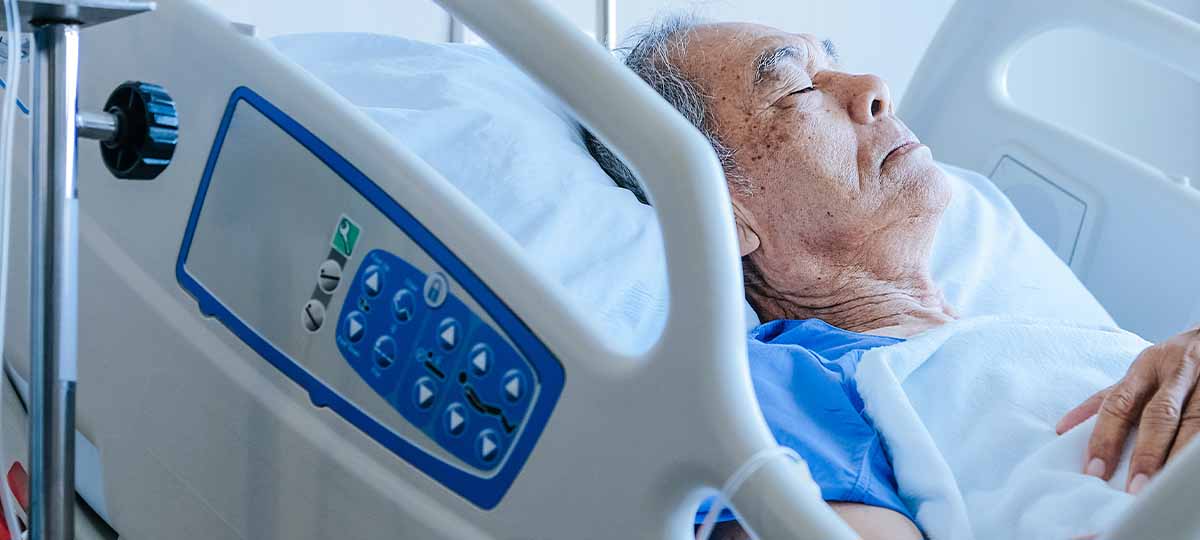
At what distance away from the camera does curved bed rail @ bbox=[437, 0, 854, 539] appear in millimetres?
725

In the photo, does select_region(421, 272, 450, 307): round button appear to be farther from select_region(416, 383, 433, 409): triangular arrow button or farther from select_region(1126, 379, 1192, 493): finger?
select_region(1126, 379, 1192, 493): finger

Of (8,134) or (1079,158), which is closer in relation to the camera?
Answer: (8,134)

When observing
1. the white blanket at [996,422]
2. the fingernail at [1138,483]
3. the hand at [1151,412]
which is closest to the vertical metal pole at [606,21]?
the white blanket at [996,422]

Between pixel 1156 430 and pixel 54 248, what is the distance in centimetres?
93

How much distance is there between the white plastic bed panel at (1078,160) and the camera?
1970mm

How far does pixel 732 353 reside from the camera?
2.44 ft

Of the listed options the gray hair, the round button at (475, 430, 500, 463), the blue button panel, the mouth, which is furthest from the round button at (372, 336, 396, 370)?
the mouth

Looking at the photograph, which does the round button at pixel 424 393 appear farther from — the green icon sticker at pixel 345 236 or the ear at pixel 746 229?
the ear at pixel 746 229

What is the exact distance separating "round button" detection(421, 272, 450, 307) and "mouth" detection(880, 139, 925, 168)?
85 centimetres

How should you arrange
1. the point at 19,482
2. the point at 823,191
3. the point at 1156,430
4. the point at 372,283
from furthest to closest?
the point at 823,191 < the point at 19,482 < the point at 1156,430 < the point at 372,283

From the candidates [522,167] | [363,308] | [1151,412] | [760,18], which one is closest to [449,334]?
[363,308]

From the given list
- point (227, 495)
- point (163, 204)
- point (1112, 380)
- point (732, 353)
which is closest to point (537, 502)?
point (732, 353)

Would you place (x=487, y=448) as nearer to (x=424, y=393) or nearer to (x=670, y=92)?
(x=424, y=393)

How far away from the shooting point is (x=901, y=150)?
1606mm
